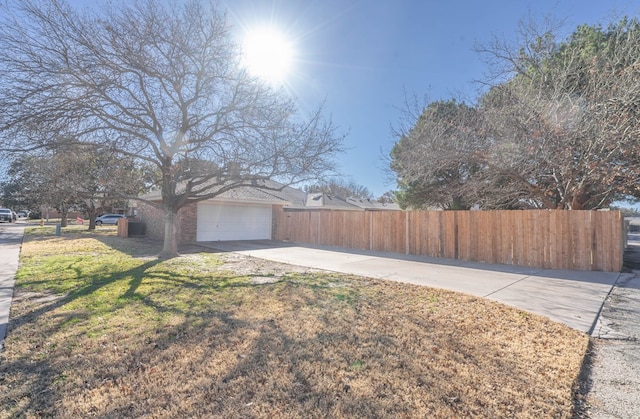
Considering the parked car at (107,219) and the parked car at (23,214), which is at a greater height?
the parked car at (23,214)

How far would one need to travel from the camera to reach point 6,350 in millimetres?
3428

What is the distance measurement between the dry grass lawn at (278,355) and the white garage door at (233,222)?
9.54 m

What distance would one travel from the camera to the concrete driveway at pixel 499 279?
539 centimetres

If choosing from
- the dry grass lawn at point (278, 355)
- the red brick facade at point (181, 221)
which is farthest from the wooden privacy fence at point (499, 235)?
the dry grass lawn at point (278, 355)

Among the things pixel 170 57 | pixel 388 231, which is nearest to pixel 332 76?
pixel 170 57

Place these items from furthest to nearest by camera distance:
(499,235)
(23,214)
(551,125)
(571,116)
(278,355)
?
(23,214) → (499,235) → (551,125) → (571,116) → (278,355)

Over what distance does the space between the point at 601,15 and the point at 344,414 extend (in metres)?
12.4

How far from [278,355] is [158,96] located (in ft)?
29.9

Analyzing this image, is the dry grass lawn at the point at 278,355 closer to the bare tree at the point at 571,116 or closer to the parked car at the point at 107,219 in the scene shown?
the bare tree at the point at 571,116

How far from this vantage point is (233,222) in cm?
1667

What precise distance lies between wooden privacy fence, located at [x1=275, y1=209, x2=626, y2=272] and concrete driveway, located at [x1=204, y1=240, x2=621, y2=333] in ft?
1.86

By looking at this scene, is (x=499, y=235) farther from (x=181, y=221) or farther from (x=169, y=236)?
(x=181, y=221)

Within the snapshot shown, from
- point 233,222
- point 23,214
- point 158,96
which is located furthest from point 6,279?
point 23,214

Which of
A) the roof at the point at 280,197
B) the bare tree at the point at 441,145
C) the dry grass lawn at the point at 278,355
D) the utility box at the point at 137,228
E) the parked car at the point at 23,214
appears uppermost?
the bare tree at the point at 441,145
